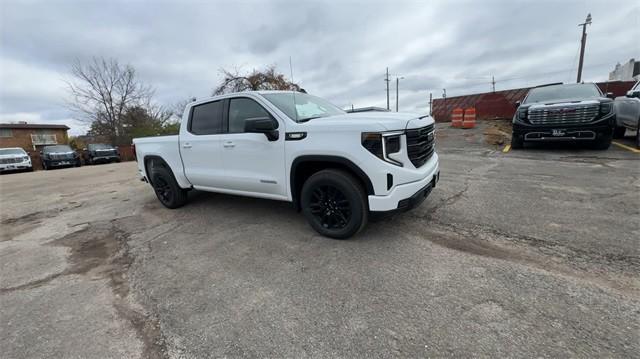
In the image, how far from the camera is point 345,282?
7.96ft

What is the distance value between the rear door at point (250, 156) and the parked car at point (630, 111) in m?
8.24

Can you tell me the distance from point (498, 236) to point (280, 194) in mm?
2450

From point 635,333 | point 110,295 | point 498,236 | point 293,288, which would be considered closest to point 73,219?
point 110,295

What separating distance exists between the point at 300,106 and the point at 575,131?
686 centimetres

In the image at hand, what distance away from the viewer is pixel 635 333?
167cm

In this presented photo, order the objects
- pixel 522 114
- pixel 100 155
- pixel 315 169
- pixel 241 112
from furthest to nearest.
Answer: pixel 100 155
pixel 522 114
pixel 241 112
pixel 315 169

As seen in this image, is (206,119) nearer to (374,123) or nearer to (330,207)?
(330,207)

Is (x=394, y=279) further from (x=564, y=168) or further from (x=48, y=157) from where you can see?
(x=48, y=157)

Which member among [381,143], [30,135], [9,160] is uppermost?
[30,135]

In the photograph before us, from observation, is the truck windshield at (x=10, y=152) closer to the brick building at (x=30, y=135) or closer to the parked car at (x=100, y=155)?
the parked car at (x=100, y=155)

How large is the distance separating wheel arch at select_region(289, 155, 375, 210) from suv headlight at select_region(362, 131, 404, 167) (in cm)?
23

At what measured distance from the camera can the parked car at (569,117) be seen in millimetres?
6559

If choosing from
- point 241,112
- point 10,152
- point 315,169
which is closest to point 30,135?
point 10,152

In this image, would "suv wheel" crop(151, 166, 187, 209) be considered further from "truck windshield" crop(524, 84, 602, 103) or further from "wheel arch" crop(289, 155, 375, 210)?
"truck windshield" crop(524, 84, 602, 103)
